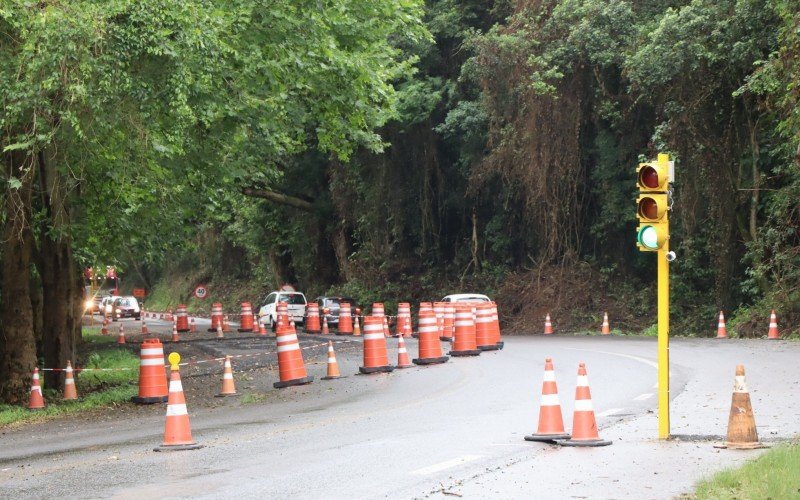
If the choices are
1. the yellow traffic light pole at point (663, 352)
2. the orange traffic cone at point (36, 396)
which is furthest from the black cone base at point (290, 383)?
the yellow traffic light pole at point (663, 352)

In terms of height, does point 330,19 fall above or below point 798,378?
above

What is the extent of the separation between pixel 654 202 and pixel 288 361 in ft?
33.8

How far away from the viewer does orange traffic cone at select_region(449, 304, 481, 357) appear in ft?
84.9

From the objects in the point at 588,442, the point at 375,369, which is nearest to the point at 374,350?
the point at 375,369

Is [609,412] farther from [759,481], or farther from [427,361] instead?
[427,361]

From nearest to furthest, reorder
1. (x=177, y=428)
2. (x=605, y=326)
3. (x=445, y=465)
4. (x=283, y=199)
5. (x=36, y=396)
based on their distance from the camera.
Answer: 1. (x=445, y=465)
2. (x=177, y=428)
3. (x=36, y=396)
4. (x=605, y=326)
5. (x=283, y=199)

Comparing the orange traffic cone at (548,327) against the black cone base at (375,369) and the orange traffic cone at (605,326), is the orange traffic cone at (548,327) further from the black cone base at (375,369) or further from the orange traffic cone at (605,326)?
the black cone base at (375,369)

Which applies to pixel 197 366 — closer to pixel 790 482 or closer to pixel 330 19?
pixel 330 19

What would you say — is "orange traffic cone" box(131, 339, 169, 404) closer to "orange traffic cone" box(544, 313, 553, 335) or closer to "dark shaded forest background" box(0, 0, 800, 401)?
Result: "dark shaded forest background" box(0, 0, 800, 401)

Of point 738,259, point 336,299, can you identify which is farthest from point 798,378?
point 336,299

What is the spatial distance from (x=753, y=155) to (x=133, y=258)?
18942 mm

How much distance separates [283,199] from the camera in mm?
49938

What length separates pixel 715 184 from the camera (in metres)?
34.0

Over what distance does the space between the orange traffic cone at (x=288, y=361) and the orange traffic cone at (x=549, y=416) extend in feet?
29.7
